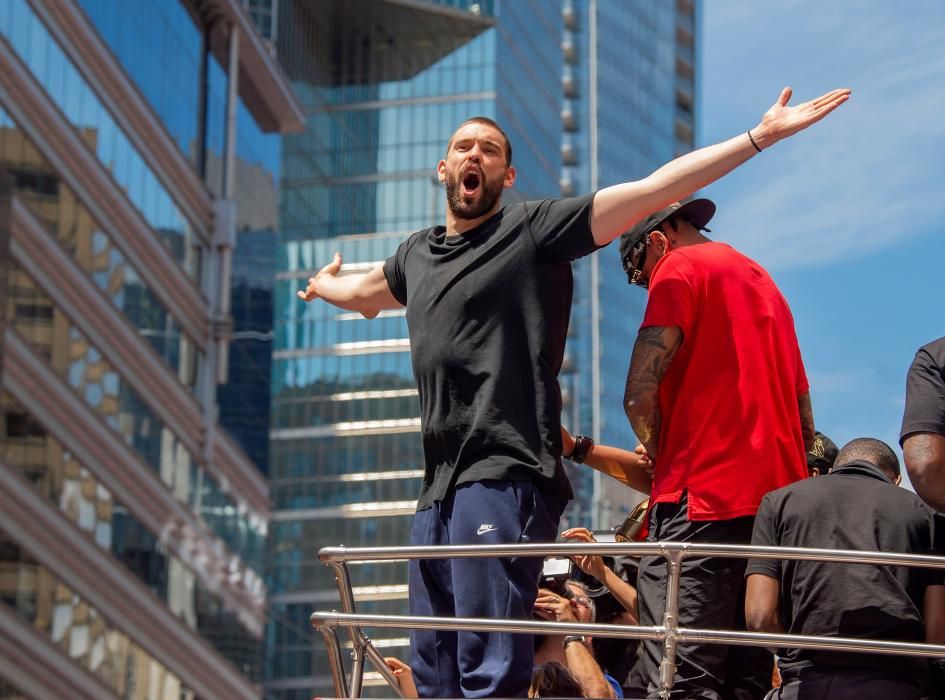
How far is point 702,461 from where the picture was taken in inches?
279

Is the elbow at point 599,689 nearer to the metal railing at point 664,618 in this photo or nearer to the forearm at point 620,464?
the forearm at point 620,464

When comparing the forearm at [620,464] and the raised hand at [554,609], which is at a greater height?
the forearm at [620,464]

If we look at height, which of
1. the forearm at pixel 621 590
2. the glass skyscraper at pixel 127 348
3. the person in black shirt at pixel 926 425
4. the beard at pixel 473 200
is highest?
the glass skyscraper at pixel 127 348

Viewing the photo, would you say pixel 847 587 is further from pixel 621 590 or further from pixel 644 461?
pixel 621 590

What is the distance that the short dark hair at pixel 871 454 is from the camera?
738 cm

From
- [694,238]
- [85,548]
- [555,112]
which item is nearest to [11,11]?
[85,548]

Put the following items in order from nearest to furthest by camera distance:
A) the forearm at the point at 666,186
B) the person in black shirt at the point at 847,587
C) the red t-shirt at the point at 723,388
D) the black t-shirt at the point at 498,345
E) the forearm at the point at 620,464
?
1. the person in black shirt at the point at 847,587
2. the forearm at the point at 666,186
3. the black t-shirt at the point at 498,345
4. the red t-shirt at the point at 723,388
5. the forearm at the point at 620,464

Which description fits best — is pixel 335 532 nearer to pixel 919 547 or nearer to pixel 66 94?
pixel 66 94

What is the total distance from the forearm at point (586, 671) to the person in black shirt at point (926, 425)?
261 centimetres

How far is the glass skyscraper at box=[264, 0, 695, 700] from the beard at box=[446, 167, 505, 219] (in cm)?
9288

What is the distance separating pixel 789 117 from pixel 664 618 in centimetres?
200

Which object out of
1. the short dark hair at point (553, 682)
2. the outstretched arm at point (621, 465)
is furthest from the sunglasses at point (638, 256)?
the short dark hair at point (553, 682)

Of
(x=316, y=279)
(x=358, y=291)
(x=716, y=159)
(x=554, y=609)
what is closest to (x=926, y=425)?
(x=716, y=159)

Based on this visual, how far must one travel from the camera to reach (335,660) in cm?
607
